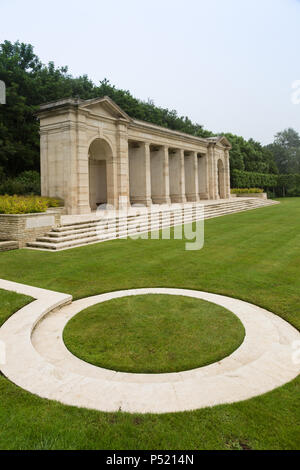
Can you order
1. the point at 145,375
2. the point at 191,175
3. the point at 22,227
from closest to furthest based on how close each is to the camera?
the point at 145,375, the point at 22,227, the point at 191,175

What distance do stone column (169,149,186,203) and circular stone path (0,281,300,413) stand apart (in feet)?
103

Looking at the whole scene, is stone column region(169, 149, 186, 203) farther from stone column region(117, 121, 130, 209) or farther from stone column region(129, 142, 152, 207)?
stone column region(117, 121, 130, 209)

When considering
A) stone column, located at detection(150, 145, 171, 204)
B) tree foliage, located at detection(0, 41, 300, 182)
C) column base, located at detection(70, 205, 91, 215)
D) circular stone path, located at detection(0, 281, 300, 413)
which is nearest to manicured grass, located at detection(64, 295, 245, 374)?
circular stone path, located at detection(0, 281, 300, 413)

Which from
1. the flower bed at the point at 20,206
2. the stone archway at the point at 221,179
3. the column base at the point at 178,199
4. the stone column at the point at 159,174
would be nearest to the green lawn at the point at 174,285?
the flower bed at the point at 20,206

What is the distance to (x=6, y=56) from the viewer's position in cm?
3594

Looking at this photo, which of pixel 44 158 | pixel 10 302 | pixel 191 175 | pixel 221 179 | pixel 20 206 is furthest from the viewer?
pixel 221 179

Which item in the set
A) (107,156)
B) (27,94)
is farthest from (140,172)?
(27,94)

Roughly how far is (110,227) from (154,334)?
13393 millimetres

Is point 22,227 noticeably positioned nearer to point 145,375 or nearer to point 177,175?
point 145,375

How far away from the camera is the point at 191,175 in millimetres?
40031

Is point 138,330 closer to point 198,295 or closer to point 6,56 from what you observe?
point 198,295

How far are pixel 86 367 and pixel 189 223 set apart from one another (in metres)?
19.1

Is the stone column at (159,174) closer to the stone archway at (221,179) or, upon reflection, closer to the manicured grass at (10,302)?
the stone archway at (221,179)
